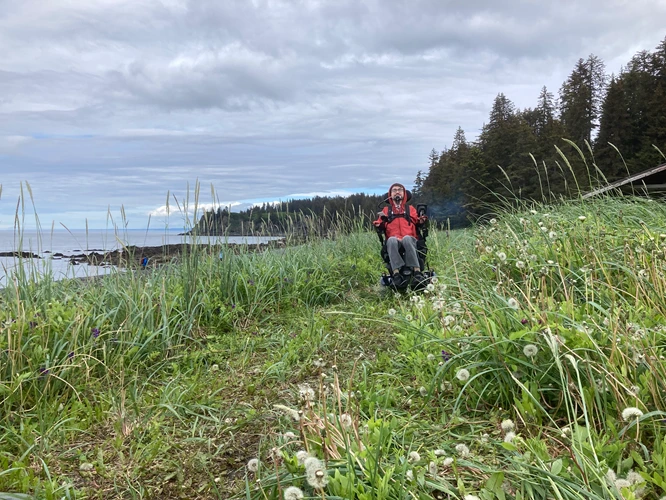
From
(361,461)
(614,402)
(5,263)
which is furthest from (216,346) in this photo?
(614,402)

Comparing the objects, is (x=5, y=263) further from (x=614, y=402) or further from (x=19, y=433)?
(x=614, y=402)

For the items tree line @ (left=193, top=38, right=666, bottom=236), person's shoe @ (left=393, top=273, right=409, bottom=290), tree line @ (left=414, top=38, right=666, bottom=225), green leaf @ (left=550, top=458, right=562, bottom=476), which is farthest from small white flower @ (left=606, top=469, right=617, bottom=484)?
tree line @ (left=414, top=38, right=666, bottom=225)

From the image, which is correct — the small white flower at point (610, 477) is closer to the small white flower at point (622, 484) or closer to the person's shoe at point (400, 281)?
the small white flower at point (622, 484)

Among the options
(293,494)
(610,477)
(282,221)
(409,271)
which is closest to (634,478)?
(610,477)

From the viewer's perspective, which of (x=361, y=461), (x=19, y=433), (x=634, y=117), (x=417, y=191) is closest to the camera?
(x=361, y=461)

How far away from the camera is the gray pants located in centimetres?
627

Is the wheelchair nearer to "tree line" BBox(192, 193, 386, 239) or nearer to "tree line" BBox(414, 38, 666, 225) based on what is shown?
"tree line" BBox(192, 193, 386, 239)

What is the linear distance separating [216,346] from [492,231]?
4408mm

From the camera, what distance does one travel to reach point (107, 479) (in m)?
2.17

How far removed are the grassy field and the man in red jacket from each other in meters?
1.55

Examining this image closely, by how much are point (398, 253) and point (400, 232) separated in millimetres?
437

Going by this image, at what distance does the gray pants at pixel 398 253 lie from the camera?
247 inches

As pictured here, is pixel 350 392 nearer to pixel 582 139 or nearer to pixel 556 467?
pixel 556 467

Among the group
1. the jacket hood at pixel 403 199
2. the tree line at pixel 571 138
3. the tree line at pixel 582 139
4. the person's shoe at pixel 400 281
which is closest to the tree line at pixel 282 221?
the jacket hood at pixel 403 199
